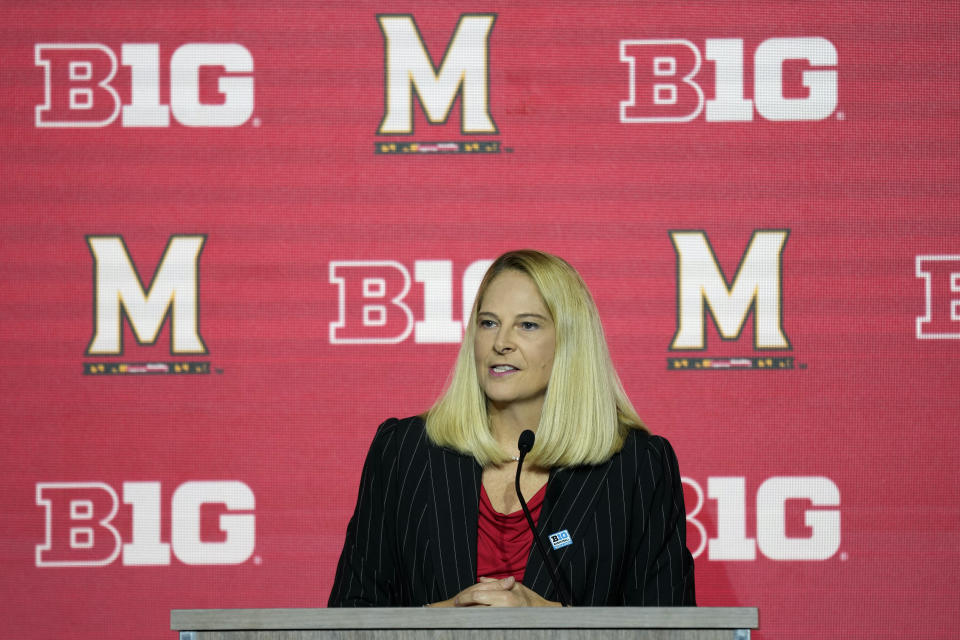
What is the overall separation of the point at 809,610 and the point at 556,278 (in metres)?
1.46

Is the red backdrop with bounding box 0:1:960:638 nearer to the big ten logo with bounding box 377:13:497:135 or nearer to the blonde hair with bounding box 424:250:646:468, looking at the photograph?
the big ten logo with bounding box 377:13:497:135

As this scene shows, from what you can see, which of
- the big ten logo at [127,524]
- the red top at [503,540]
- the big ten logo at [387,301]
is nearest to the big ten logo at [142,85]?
the big ten logo at [387,301]

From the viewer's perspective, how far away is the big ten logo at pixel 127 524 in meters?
3.11

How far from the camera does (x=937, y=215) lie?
3146 millimetres

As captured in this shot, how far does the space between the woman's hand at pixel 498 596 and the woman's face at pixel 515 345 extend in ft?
1.36

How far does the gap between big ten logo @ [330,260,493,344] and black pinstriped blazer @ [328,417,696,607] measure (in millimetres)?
877

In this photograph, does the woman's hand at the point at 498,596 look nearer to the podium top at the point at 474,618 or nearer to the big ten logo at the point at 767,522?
the podium top at the point at 474,618

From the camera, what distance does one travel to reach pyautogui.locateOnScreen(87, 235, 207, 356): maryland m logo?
3.12 meters

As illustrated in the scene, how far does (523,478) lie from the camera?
2.25 meters

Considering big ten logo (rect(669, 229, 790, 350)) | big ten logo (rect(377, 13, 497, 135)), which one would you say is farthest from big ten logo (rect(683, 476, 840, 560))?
big ten logo (rect(377, 13, 497, 135))

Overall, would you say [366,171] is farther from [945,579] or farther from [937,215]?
[945,579]

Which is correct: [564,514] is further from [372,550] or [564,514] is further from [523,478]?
[372,550]

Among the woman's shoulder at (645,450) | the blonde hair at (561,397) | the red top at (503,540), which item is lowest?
the red top at (503,540)

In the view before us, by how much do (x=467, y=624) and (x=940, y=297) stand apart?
220cm
